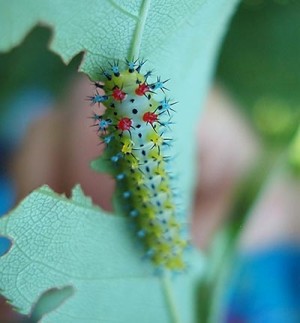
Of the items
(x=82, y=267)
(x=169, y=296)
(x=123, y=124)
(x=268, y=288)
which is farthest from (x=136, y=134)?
(x=268, y=288)

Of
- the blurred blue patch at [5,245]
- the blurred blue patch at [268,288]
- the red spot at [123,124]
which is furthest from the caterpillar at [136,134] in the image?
the blurred blue patch at [268,288]

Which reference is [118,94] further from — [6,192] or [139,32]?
[6,192]

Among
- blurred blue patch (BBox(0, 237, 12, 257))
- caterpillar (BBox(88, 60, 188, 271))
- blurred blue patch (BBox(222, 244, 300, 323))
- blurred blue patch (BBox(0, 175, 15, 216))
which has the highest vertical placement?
caterpillar (BBox(88, 60, 188, 271))

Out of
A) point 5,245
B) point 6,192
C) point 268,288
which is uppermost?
point 5,245

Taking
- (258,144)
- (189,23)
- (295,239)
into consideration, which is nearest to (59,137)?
(258,144)

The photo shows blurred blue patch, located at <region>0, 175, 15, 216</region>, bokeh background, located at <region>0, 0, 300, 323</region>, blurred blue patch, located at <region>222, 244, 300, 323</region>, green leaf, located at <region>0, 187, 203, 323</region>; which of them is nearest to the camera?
green leaf, located at <region>0, 187, 203, 323</region>

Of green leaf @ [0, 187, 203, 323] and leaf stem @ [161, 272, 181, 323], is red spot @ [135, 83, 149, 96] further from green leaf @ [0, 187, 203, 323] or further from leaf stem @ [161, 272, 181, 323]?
leaf stem @ [161, 272, 181, 323]

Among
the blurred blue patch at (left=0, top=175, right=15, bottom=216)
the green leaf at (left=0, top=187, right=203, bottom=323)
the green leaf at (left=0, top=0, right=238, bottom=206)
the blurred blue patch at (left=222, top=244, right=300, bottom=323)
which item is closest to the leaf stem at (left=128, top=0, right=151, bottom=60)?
the green leaf at (left=0, top=0, right=238, bottom=206)
